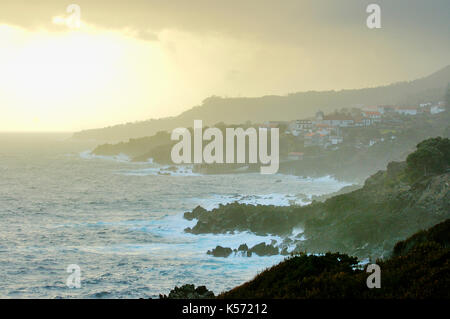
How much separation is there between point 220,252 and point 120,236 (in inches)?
498

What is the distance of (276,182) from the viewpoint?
96188 millimetres

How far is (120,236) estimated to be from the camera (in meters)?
47.5

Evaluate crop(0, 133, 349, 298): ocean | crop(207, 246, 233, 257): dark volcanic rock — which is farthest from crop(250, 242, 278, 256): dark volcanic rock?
crop(207, 246, 233, 257): dark volcanic rock

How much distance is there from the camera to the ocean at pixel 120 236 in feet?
108

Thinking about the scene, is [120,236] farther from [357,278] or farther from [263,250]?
[357,278]

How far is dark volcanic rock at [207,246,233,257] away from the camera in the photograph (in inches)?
1586

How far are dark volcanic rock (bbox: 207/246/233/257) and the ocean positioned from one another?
0.72 m

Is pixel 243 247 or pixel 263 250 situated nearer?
pixel 263 250

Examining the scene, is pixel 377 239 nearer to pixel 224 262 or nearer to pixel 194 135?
pixel 224 262

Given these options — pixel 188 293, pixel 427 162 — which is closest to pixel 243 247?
pixel 188 293

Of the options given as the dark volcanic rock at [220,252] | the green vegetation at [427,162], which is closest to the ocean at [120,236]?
the dark volcanic rock at [220,252]

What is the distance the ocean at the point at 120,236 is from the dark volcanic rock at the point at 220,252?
2.37 feet

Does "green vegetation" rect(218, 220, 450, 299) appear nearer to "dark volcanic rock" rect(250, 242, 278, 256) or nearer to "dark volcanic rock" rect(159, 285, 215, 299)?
"dark volcanic rock" rect(159, 285, 215, 299)
